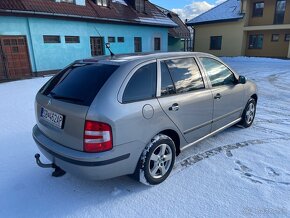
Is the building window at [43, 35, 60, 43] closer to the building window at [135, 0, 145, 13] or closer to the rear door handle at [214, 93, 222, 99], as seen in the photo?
the building window at [135, 0, 145, 13]

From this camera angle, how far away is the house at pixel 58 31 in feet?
38.0

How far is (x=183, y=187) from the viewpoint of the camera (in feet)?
9.00

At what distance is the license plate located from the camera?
2.49 meters

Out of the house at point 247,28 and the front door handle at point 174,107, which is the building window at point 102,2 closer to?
the house at point 247,28

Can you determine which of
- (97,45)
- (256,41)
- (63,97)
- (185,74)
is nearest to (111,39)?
(97,45)

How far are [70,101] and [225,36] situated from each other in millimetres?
23169

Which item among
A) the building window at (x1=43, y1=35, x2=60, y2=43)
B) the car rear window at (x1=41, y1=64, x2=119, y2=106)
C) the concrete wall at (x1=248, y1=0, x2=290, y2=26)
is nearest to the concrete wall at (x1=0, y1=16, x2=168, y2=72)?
the building window at (x1=43, y1=35, x2=60, y2=43)

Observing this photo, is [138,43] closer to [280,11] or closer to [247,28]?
[247,28]

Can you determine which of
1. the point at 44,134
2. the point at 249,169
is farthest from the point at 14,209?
the point at 249,169

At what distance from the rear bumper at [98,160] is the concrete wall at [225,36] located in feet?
72.9

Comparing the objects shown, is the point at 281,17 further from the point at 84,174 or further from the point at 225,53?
the point at 84,174

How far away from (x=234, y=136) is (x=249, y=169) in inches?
45.3

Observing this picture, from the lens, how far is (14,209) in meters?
2.46

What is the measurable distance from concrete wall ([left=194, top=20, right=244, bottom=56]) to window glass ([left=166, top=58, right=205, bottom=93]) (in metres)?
20.8
